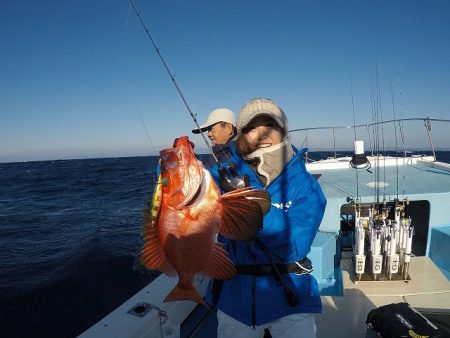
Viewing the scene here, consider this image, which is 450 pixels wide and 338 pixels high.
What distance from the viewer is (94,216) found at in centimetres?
1596

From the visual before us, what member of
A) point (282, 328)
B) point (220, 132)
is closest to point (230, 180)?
point (282, 328)

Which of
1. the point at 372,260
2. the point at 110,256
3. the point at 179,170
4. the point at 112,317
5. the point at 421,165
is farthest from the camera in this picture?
the point at 110,256

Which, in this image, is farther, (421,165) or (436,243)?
(421,165)

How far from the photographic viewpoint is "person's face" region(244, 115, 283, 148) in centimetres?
243

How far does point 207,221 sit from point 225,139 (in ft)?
11.3

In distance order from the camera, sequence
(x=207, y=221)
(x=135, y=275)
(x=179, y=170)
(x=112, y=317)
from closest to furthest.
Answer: (x=179, y=170), (x=207, y=221), (x=112, y=317), (x=135, y=275)

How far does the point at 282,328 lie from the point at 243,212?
107 cm

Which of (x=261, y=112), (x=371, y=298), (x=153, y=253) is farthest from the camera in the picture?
(x=371, y=298)

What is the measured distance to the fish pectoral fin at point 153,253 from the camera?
1739 mm

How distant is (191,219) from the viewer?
1628 millimetres

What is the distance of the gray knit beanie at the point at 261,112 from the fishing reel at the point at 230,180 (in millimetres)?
531

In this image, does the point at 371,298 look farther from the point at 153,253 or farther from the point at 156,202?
the point at 156,202

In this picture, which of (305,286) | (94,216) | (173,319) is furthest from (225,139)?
(94,216)

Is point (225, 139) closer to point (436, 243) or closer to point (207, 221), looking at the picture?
point (207, 221)
